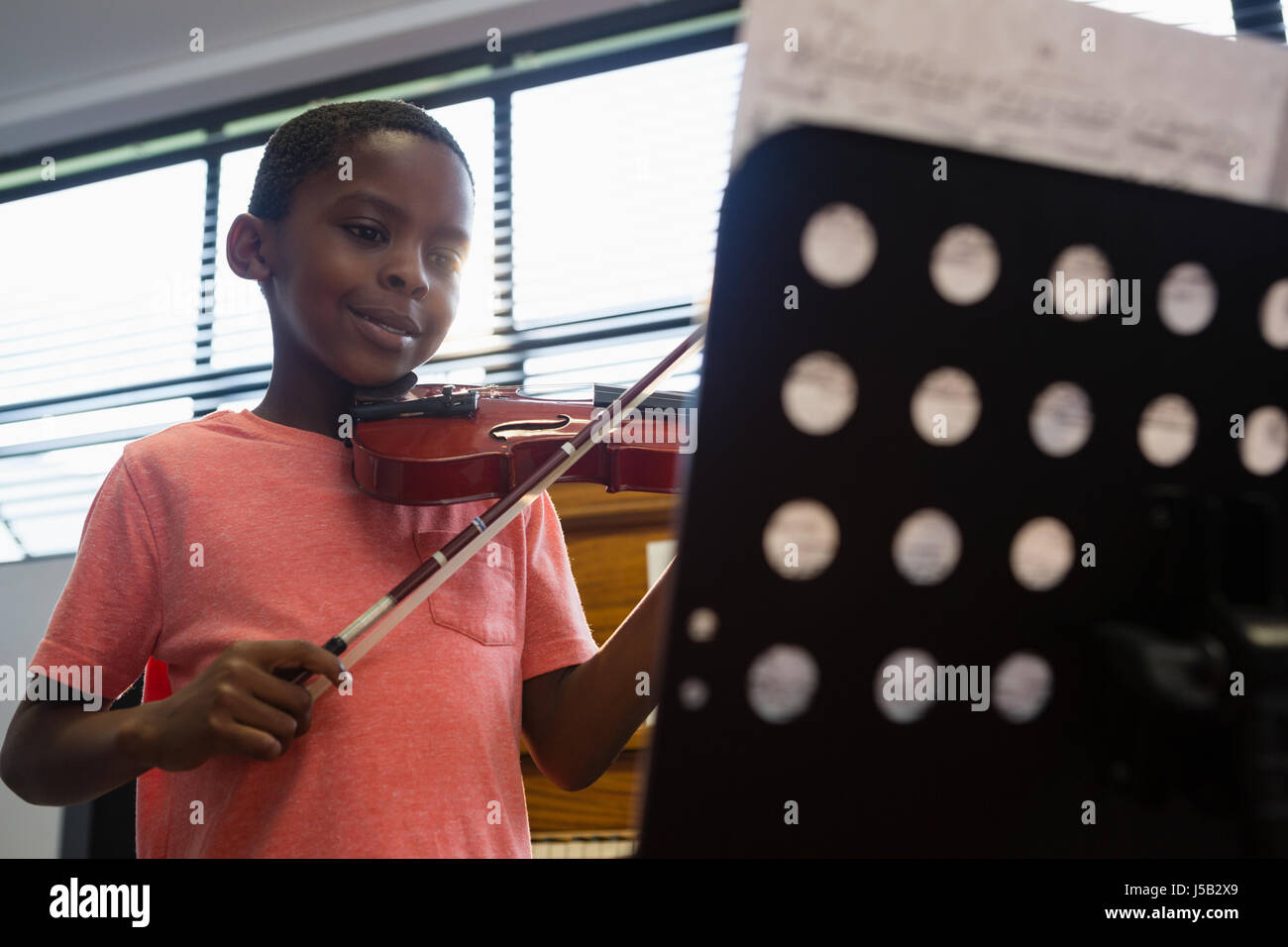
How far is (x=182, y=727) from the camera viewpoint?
50cm

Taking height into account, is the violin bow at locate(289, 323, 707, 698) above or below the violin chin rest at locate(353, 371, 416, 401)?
below

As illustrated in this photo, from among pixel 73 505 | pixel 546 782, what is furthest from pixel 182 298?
pixel 546 782

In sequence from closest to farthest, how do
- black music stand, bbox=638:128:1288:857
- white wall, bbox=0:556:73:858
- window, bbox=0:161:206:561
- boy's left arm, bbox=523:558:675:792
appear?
black music stand, bbox=638:128:1288:857 → boy's left arm, bbox=523:558:675:792 → white wall, bbox=0:556:73:858 → window, bbox=0:161:206:561

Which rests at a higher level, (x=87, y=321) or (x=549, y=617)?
(x=87, y=321)

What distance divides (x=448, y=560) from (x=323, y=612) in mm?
88

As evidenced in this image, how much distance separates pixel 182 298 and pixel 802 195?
6.41ft

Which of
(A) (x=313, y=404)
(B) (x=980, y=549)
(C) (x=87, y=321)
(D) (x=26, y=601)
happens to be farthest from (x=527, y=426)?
(C) (x=87, y=321)

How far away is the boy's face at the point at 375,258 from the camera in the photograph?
664 mm

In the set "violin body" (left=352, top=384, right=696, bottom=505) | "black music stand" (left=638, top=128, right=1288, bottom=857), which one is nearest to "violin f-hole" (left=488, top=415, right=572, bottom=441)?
"violin body" (left=352, top=384, right=696, bottom=505)

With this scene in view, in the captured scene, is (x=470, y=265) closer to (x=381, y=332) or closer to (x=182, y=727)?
(x=381, y=332)

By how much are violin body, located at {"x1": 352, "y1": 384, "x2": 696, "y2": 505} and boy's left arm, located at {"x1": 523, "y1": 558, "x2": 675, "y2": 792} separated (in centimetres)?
11

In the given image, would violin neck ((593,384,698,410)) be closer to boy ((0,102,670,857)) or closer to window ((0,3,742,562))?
boy ((0,102,670,857))

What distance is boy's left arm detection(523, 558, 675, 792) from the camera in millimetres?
596
